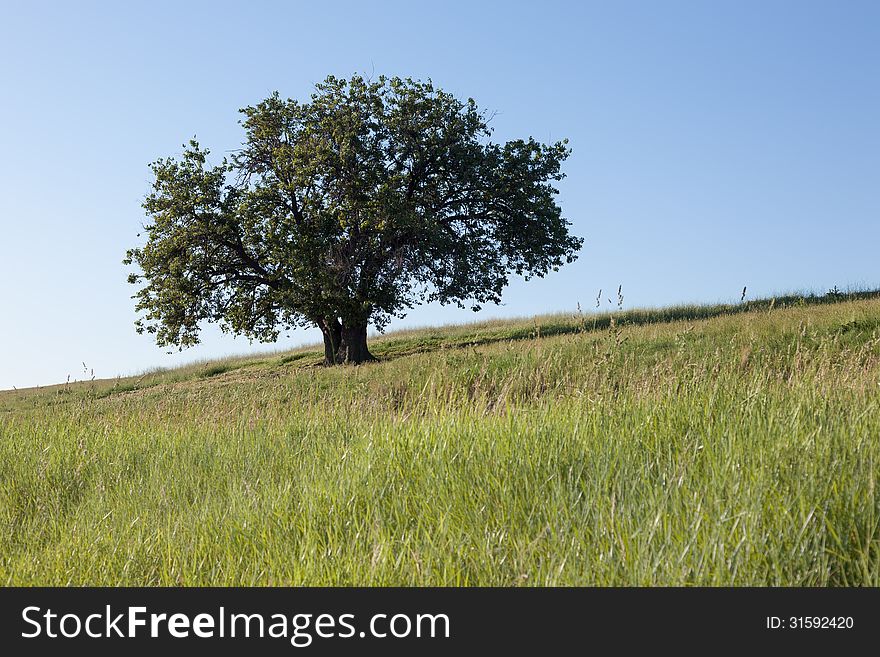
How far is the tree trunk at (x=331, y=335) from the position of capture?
1129 inches

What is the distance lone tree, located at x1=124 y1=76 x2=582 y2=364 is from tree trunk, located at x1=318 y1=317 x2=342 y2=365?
3.6 inches

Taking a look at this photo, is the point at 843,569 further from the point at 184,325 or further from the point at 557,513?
the point at 184,325

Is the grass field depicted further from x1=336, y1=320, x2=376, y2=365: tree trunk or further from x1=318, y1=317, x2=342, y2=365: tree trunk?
x1=318, y1=317, x2=342, y2=365: tree trunk

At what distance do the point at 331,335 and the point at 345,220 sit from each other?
5.68 meters

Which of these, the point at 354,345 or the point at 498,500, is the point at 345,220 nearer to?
the point at 354,345

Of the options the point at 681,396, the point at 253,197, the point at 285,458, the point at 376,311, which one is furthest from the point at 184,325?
the point at 681,396

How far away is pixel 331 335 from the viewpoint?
28.8m

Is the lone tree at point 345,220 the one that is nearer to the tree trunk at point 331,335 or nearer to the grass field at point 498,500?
the tree trunk at point 331,335

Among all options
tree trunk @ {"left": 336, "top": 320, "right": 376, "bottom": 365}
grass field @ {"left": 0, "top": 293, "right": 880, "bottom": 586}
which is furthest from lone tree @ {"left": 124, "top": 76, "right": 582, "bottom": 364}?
grass field @ {"left": 0, "top": 293, "right": 880, "bottom": 586}

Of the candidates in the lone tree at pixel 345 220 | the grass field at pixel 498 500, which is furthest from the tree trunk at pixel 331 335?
the grass field at pixel 498 500

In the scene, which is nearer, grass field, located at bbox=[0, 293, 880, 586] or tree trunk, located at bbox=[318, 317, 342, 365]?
grass field, located at bbox=[0, 293, 880, 586]

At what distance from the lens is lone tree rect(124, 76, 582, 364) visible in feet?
85.0
